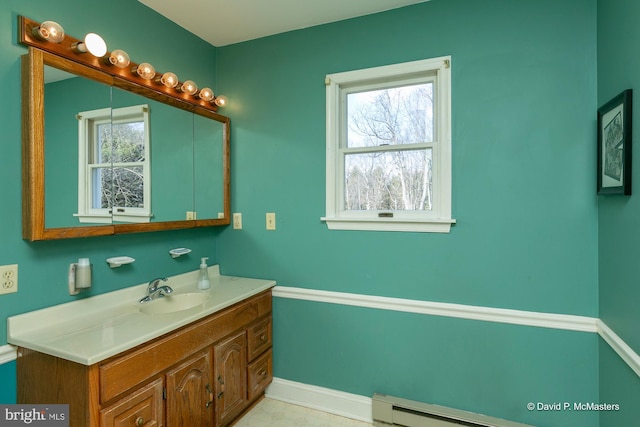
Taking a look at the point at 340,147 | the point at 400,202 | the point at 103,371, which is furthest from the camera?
the point at 340,147

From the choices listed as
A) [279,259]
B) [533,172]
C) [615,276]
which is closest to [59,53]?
[279,259]

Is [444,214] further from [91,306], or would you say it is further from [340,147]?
[91,306]

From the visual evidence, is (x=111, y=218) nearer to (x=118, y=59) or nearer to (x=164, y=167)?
(x=164, y=167)

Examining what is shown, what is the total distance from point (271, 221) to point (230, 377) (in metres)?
1.03

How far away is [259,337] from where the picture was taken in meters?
2.18

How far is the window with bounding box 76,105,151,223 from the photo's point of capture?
157cm

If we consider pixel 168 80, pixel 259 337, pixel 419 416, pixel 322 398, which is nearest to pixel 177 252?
pixel 259 337

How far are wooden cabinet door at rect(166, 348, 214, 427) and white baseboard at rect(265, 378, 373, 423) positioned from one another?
638 mm

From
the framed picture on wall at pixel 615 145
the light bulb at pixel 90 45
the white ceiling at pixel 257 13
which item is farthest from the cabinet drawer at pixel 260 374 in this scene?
the white ceiling at pixel 257 13

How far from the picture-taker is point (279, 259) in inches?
91.9

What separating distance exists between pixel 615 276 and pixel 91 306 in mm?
2530

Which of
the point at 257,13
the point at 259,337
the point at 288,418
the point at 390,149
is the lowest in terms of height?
the point at 288,418

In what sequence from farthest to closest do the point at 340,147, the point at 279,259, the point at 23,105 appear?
the point at 279,259
the point at 340,147
the point at 23,105

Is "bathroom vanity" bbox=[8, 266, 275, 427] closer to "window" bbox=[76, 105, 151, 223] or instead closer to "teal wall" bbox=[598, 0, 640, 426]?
"window" bbox=[76, 105, 151, 223]
